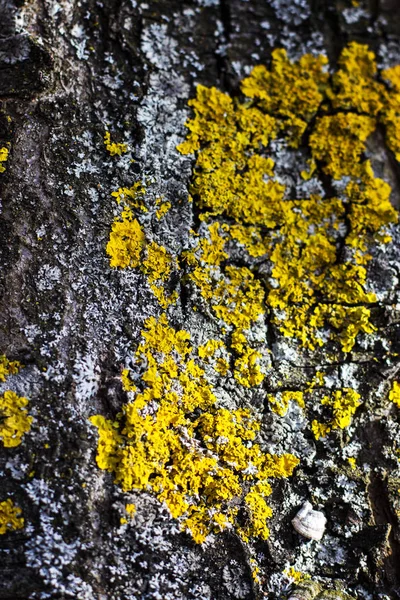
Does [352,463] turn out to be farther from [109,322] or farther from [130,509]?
[109,322]

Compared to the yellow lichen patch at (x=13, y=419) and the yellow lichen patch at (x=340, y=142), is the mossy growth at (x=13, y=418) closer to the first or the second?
the yellow lichen patch at (x=13, y=419)

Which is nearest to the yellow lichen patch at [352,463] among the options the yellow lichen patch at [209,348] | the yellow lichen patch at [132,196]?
the yellow lichen patch at [209,348]

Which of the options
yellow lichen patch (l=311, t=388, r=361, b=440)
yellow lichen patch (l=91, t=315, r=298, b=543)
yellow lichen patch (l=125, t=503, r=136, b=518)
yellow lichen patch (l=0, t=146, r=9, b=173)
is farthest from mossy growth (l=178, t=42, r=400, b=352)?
yellow lichen patch (l=125, t=503, r=136, b=518)

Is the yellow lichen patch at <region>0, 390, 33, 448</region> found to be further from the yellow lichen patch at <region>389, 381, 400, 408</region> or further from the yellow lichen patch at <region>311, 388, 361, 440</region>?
the yellow lichen patch at <region>389, 381, 400, 408</region>

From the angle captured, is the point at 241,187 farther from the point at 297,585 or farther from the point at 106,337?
the point at 297,585

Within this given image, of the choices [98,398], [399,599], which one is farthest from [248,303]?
[399,599]

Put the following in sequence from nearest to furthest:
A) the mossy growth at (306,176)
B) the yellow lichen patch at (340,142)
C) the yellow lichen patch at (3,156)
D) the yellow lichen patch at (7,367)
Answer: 1. the yellow lichen patch at (7,367)
2. the yellow lichen patch at (3,156)
3. the mossy growth at (306,176)
4. the yellow lichen patch at (340,142)

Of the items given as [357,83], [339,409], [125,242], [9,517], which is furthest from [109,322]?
[357,83]
